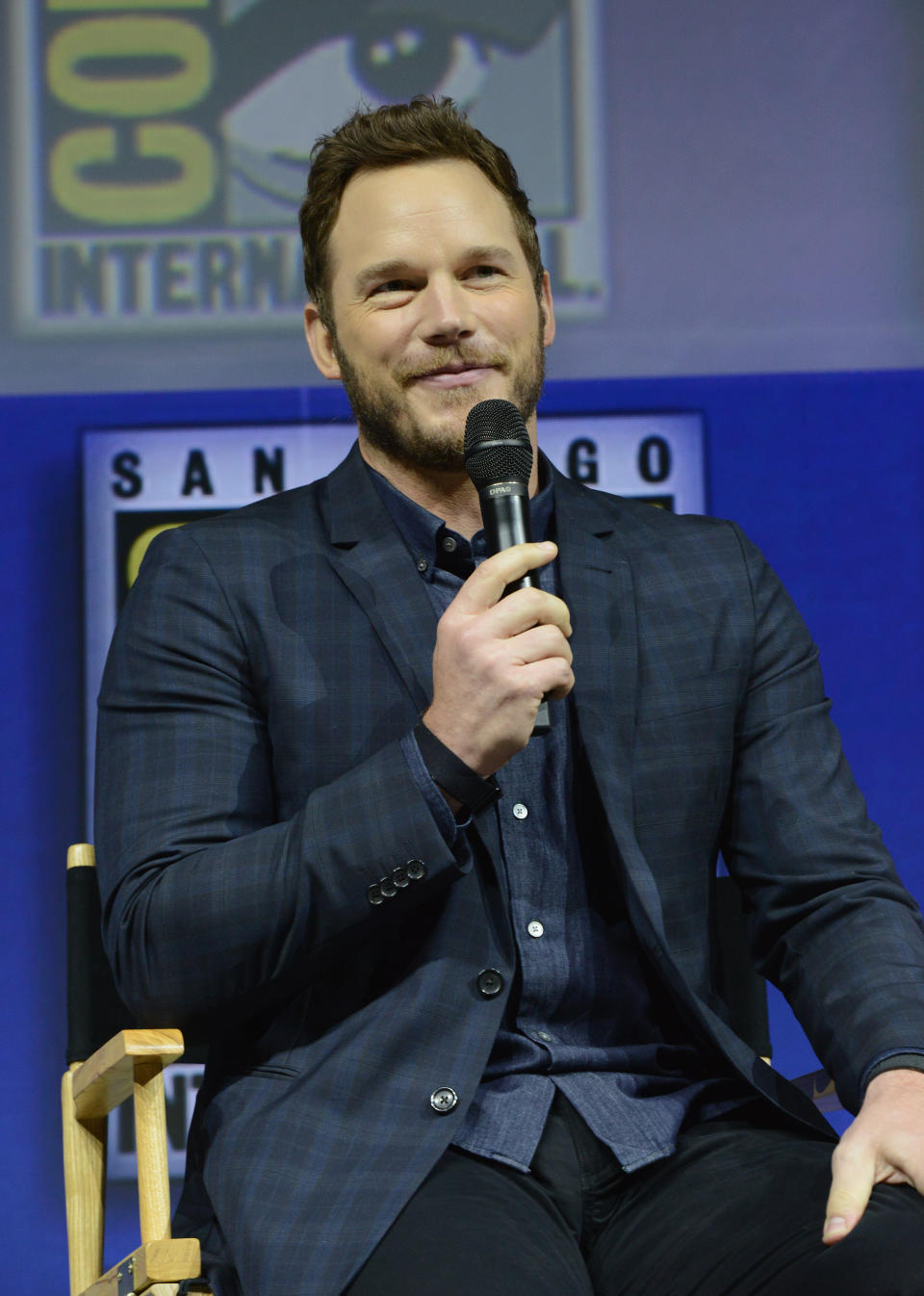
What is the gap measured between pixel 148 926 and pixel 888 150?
234cm

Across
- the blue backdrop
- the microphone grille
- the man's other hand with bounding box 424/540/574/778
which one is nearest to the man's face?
the microphone grille

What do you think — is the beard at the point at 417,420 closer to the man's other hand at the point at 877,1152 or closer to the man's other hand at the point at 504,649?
the man's other hand at the point at 504,649

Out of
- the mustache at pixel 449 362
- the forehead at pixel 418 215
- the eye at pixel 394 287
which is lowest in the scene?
the mustache at pixel 449 362

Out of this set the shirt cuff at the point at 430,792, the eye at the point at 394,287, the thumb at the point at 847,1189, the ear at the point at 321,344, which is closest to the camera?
the thumb at the point at 847,1189

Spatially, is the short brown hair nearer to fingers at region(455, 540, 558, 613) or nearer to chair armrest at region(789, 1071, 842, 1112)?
fingers at region(455, 540, 558, 613)

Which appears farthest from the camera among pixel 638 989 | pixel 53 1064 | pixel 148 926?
pixel 53 1064

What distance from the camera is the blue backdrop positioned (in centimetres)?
301

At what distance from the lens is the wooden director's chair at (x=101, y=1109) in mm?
1457

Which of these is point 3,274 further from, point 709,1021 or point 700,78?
point 709,1021

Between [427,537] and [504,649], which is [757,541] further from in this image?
[504,649]

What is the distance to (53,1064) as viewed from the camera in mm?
2969

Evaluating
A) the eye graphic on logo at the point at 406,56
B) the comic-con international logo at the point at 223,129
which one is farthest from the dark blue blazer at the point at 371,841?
the eye graphic on logo at the point at 406,56

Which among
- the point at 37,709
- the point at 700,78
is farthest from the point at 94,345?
the point at 700,78

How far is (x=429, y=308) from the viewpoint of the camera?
1.85 m
